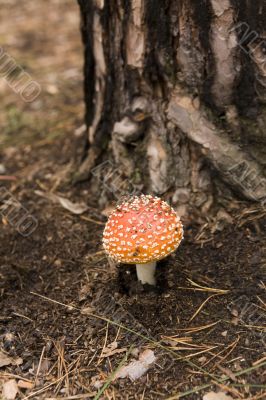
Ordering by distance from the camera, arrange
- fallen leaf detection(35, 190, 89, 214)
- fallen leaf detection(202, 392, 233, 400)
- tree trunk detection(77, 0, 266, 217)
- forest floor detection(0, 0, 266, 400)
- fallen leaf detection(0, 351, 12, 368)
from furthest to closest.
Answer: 1. fallen leaf detection(35, 190, 89, 214)
2. tree trunk detection(77, 0, 266, 217)
3. fallen leaf detection(0, 351, 12, 368)
4. forest floor detection(0, 0, 266, 400)
5. fallen leaf detection(202, 392, 233, 400)

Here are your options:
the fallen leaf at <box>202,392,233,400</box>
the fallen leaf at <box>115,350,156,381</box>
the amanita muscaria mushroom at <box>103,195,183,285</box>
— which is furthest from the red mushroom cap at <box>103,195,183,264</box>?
the fallen leaf at <box>202,392,233,400</box>

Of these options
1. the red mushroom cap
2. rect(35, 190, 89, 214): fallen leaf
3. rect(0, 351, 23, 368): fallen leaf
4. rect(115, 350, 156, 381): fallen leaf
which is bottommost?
rect(0, 351, 23, 368): fallen leaf

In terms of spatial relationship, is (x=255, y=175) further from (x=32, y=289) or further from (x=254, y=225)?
(x=32, y=289)

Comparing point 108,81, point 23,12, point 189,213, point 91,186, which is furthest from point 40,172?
point 23,12

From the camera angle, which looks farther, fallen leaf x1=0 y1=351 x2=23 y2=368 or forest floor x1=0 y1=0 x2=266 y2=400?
fallen leaf x1=0 y1=351 x2=23 y2=368

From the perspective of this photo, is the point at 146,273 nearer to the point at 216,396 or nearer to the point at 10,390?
the point at 216,396

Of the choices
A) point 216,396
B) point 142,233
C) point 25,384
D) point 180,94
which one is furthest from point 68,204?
point 216,396

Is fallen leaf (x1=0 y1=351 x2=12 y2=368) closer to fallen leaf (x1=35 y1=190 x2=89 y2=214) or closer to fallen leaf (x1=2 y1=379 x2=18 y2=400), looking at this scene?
fallen leaf (x1=2 y1=379 x2=18 y2=400)
